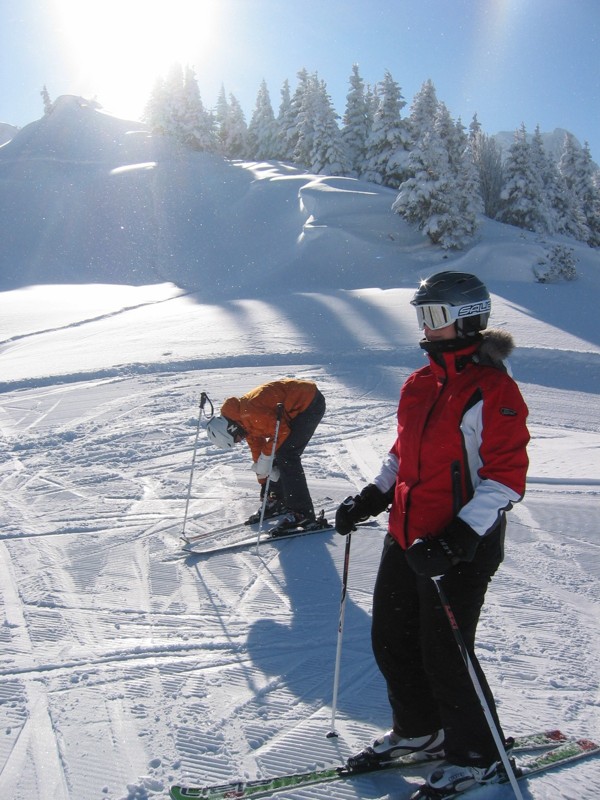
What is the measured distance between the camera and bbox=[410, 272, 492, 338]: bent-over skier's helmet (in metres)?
2.63

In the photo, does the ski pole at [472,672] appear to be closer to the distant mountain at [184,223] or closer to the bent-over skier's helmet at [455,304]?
the bent-over skier's helmet at [455,304]

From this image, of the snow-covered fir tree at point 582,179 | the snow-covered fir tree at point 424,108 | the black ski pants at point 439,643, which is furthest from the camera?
the snow-covered fir tree at point 582,179

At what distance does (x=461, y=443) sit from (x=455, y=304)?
22.4 inches

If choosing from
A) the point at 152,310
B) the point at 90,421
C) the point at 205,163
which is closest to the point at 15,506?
the point at 90,421

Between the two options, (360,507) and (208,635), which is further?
(208,635)

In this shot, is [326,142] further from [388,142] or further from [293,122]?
[293,122]

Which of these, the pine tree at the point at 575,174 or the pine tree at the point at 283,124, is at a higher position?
the pine tree at the point at 283,124

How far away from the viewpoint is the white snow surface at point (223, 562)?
317 centimetres

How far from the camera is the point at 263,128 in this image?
179ft

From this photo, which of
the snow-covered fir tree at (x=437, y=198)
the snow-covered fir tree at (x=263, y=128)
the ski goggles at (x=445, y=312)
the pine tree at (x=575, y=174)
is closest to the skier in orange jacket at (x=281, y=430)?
the ski goggles at (x=445, y=312)

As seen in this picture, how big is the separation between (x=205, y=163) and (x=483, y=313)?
4478 centimetres

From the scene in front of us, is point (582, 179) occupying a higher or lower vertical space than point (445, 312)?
higher

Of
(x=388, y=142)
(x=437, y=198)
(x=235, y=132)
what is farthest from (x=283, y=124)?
(x=437, y=198)

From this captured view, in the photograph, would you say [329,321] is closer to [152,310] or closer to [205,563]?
[152,310]
